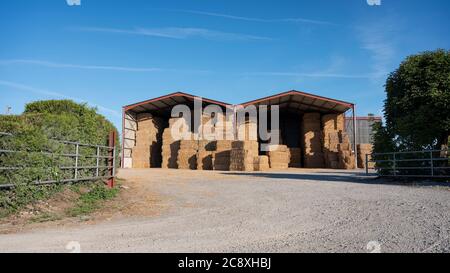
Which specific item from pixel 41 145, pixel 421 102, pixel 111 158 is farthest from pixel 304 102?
pixel 41 145

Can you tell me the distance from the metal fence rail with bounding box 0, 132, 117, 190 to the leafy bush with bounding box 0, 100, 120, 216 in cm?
4

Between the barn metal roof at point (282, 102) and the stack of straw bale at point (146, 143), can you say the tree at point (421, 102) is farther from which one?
the stack of straw bale at point (146, 143)

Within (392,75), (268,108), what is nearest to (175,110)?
(268,108)

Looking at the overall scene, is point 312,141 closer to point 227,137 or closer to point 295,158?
point 295,158

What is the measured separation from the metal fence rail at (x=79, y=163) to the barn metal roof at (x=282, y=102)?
59.2ft

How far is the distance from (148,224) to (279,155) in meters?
23.2

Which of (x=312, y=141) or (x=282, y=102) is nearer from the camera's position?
(x=282, y=102)

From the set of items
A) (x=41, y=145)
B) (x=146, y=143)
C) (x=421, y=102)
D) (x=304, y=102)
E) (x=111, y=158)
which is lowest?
(x=111, y=158)

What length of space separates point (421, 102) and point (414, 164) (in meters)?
2.61

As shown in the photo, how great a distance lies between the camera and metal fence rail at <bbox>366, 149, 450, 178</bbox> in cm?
1261

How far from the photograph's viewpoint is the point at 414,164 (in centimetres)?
1362

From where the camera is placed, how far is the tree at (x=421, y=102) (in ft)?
41.7

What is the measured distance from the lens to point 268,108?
31.8 metres
